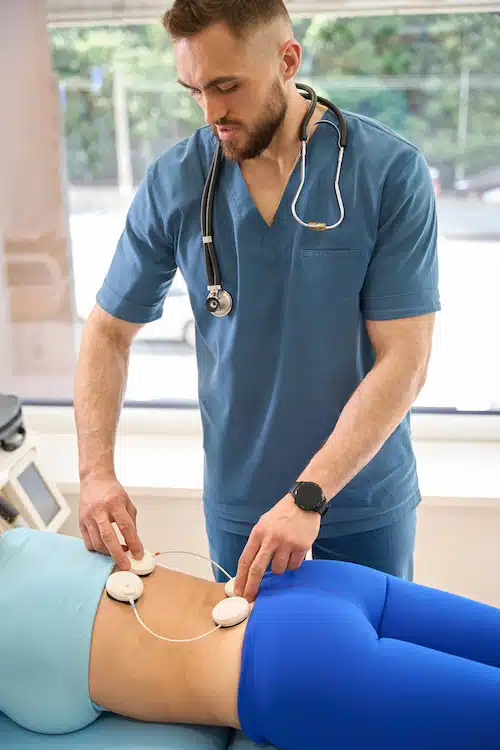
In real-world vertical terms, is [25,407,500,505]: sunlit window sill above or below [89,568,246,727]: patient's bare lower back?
below

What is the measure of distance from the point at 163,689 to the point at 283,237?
2.49 ft

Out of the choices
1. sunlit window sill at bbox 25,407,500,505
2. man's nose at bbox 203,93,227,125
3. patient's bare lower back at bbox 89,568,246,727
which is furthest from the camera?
sunlit window sill at bbox 25,407,500,505

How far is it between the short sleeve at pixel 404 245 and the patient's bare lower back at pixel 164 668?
589mm

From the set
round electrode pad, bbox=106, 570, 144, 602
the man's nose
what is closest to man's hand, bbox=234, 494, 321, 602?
round electrode pad, bbox=106, 570, 144, 602

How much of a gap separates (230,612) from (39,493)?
100 cm

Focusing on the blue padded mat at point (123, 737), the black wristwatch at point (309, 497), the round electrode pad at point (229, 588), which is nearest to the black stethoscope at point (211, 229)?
the black wristwatch at point (309, 497)

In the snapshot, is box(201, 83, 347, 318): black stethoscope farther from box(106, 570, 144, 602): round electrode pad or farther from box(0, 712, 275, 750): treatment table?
box(0, 712, 275, 750): treatment table

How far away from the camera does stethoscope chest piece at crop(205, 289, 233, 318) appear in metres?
1.36

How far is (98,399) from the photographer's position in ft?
4.68

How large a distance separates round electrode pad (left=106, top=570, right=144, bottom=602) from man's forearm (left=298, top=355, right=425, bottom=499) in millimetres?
312

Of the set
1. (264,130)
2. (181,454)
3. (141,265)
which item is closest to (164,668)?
(141,265)

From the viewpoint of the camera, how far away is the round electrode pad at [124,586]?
118 centimetres

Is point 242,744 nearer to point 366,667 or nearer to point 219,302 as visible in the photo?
point 366,667

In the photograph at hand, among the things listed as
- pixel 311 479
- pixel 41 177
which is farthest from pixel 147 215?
pixel 41 177
